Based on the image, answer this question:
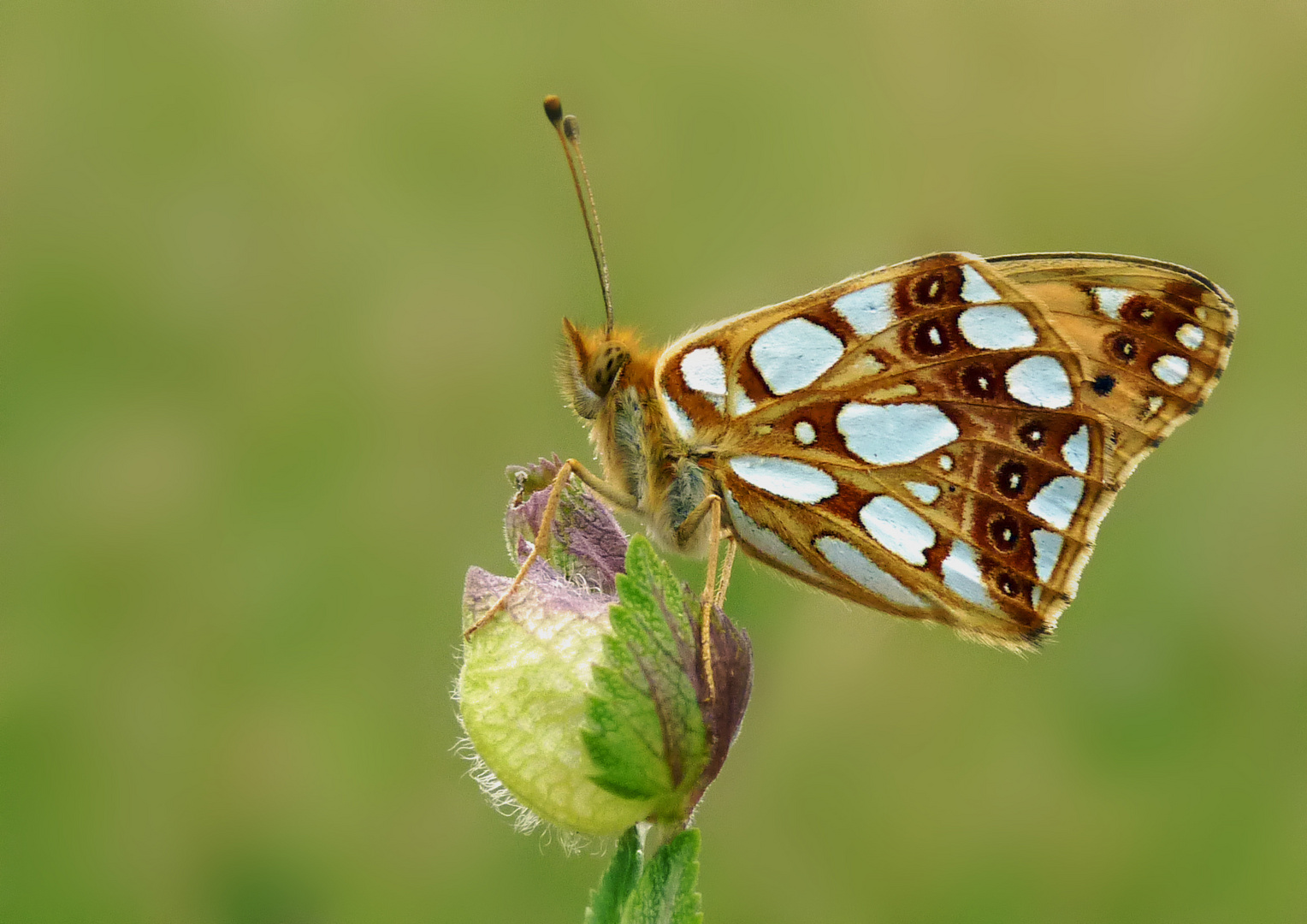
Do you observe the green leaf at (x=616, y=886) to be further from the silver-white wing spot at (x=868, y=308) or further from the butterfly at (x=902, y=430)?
the silver-white wing spot at (x=868, y=308)

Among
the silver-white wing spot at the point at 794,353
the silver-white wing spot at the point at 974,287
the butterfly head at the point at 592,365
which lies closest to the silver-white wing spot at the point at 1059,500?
the silver-white wing spot at the point at 974,287

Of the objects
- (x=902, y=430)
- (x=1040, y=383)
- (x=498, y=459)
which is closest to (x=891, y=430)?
(x=902, y=430)

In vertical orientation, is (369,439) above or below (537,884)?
above

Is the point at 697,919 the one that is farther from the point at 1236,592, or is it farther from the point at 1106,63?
the point at 1106,63

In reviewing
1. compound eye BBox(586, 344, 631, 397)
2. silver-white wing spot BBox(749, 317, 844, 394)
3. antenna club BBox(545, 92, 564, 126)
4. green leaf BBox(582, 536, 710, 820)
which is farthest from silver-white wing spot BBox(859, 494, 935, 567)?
antenna club BBox(545, 92, 564, 126)

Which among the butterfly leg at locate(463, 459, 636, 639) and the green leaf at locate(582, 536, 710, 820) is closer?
the green leaf at locate(582, 536, 710, 820)


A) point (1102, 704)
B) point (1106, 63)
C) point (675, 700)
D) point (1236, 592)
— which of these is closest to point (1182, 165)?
point (1106, 63)

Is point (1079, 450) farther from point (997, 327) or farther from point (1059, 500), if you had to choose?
point (997, 327)

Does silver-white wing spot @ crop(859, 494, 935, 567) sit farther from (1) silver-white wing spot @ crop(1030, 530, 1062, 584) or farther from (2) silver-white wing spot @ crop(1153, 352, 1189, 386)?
(2) silver-white wing spot @ crop(1153, 352, 1189, 386)
